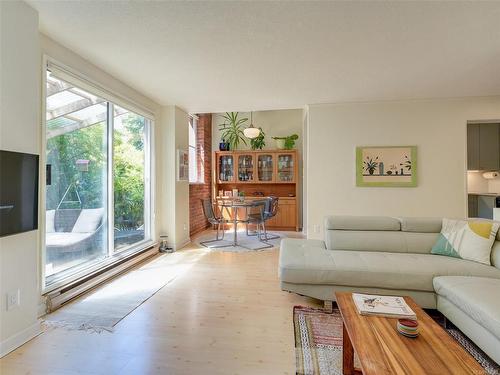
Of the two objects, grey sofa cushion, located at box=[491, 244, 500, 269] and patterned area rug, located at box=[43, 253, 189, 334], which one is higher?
grey sofa cushion, located at box=[491, 244, 500, 269]

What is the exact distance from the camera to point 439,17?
6.81ft

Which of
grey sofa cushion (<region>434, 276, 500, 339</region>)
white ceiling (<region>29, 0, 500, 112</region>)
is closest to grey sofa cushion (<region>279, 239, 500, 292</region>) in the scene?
grey sofa cushion (<region>434, 276, 500, 339</region>)

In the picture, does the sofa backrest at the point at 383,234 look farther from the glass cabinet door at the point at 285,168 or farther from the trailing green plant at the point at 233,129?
the trailing green plant at the point at 233,129

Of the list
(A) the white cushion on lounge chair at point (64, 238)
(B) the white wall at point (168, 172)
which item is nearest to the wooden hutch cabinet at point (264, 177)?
(B) the white wall at point (168, 172)

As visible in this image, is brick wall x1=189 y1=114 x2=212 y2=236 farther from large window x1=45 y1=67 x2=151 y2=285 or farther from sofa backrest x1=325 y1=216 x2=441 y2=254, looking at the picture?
sofa backrest x1=325 y1=216 x2=441 y2=254

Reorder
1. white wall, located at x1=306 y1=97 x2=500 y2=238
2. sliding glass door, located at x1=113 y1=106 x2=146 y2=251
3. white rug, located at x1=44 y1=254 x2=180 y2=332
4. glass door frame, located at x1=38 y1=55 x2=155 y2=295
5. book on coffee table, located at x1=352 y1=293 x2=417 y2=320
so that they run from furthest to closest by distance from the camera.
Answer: white wall, located at x1=306 y1=97 x2=500 y2=238
sliding glass door, located at x1=113 y1=106 x2=146 y2=251
glass door frame, located at x1=38 y1=55 x2=155 y2=295
white rug, located at x1=44 y1=254 x2=180 y2=332
book on coffee table, located at x1=352 y1=293 x2=417 y2=320

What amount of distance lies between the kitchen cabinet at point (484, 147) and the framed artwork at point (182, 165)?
556 centimetres

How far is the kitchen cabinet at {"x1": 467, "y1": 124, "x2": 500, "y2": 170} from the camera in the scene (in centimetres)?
534

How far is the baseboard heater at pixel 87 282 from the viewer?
2.43m

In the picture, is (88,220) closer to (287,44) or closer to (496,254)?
(287,44)

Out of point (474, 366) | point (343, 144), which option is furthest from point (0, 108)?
point (343, 144)

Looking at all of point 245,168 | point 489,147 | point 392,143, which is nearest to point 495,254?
point 392,143

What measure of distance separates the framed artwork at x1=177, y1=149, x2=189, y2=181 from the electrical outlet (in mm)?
2820

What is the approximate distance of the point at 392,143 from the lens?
418 cm
